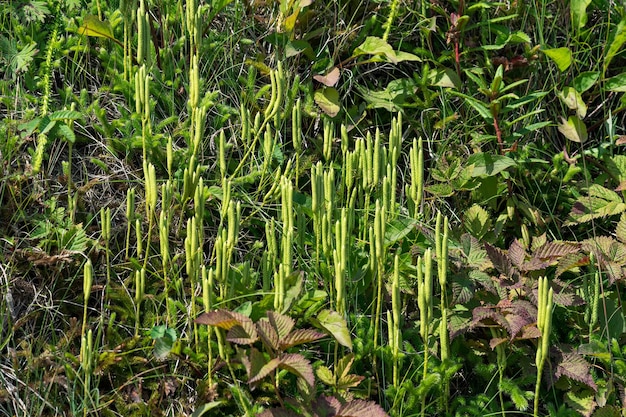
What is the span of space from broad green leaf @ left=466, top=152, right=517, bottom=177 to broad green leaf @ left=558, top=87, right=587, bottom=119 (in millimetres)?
386

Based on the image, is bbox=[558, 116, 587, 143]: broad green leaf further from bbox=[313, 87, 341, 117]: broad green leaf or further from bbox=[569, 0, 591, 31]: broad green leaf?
bbox=[313, 87, 341, 117]: broad green leaf

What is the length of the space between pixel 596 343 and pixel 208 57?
65.6 inches

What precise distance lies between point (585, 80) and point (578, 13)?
260 millimetres

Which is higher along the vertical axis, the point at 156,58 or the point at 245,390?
the point at 156,58

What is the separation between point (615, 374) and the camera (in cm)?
247

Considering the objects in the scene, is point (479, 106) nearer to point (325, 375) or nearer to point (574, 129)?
point (574, 129)

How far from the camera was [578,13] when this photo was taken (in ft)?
10.6

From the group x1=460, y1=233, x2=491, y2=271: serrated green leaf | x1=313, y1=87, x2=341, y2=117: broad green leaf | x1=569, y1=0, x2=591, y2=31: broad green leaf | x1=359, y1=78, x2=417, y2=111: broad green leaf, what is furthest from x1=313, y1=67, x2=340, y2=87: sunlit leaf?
x1=569, y1=0, x2=591, y2=31: broad green leaf

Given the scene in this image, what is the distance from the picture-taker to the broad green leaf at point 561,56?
3112mm

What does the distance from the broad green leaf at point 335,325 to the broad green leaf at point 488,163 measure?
2.96 feet

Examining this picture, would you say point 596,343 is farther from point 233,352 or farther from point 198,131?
point 198,131

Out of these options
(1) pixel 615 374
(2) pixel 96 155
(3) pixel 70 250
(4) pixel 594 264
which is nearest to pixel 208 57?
(2) pixel 96 155

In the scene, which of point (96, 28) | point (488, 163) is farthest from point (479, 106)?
point (96, 28)

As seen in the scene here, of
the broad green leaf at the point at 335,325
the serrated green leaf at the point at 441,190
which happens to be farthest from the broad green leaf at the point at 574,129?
the broad green leaf at the point at 335,325
